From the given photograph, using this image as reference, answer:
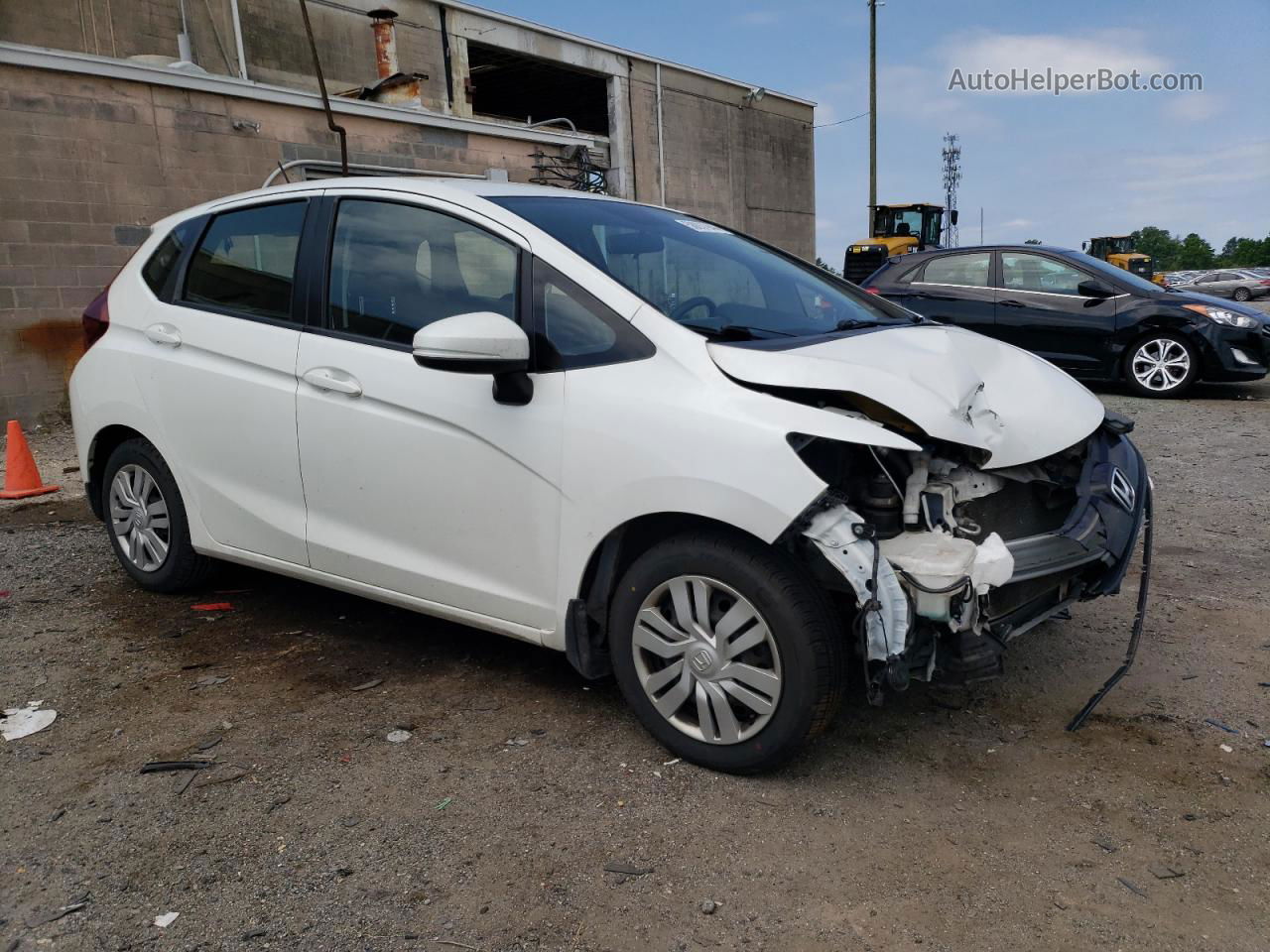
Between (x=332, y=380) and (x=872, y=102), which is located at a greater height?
(x=872, y=102)

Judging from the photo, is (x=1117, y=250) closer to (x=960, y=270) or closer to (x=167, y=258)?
(x=960, y=270)

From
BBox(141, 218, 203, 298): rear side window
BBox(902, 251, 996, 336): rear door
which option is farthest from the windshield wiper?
BBox(902, 251, 996, 336): rear door

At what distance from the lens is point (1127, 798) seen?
2721mm

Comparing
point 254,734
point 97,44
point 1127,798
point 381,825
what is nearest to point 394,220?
Result: point 254,734

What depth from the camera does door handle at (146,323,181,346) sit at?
394cm

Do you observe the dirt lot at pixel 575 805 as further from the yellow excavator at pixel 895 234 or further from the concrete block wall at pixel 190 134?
the yellow excavator at pixel 895 234

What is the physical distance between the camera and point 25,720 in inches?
131

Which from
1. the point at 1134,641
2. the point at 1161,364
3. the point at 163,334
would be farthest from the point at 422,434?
the point at 1161,364

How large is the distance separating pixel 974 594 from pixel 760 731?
0.70 meters

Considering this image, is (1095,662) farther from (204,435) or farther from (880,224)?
(880,224)

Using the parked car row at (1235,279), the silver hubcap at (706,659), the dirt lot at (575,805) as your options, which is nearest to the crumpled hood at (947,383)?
the silver hubcap at (706,659)

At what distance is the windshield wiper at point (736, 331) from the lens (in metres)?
2.97

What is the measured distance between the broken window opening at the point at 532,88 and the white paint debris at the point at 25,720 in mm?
17470

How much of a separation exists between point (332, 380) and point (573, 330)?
947 millimetres
